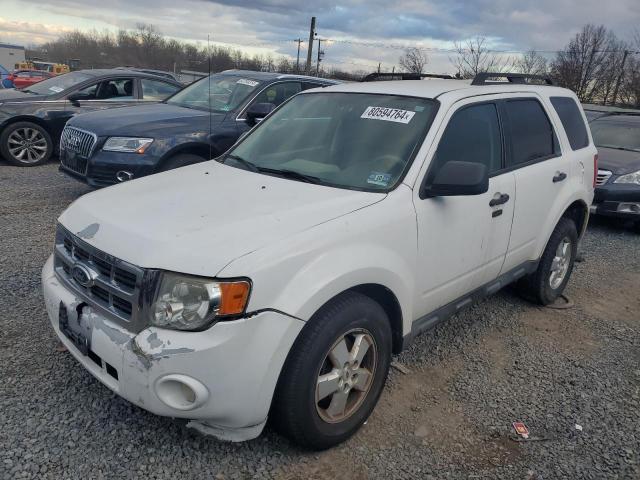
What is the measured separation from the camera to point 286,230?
236cm

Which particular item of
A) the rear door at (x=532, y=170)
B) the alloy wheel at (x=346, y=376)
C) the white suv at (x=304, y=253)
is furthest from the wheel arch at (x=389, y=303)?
the rear door at (x=532, y=170)

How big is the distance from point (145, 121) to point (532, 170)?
4.41 meters

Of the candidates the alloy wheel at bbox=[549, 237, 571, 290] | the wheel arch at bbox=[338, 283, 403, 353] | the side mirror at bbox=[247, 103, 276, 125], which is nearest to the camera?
the wheel arch at bbox=[338, 283, 403, 353]

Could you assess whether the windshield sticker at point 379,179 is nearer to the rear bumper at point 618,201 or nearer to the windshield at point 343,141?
the windshield at point 343,141

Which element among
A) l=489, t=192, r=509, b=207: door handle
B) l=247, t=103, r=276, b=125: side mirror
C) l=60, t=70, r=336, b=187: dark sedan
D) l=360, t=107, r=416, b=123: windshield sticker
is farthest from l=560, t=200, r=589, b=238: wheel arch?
l=60, t=70, r=336, b=187: dark sedan

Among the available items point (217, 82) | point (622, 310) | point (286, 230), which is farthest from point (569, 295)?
point (217, 82)

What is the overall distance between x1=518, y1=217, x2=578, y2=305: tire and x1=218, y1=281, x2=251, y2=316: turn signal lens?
3113mm

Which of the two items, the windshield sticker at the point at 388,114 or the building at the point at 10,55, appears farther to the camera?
the building at the point at 10,55

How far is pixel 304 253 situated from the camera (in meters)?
2.30

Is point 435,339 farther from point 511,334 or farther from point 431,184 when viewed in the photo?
point 431,184

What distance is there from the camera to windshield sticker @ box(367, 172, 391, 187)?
115 inches

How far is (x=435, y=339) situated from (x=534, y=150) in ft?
5.35

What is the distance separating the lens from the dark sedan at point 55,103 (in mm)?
8688

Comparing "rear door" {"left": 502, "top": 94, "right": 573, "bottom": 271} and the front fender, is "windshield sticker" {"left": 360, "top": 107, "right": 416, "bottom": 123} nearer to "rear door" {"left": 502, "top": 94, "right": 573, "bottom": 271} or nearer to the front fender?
the front fender
